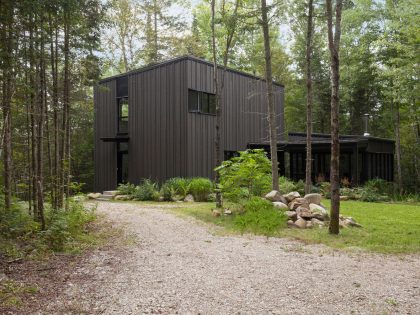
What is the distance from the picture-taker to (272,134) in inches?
430

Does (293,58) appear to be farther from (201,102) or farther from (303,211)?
(303,211)

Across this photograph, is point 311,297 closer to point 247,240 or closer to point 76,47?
point 247,240

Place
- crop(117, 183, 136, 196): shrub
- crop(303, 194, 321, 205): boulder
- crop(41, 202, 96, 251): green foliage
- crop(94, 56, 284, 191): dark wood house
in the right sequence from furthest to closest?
1. crop(94, 56, 284, 191): dark wood house
2. crop(117, 183, 136, 196): shrub
3. crop(303, 194, 321, 205): boulder
4. crop(41, 202, 96, 251): green foliage

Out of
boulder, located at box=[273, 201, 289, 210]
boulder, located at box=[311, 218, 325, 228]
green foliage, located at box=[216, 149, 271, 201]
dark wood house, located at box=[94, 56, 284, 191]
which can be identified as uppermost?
dark wood house, located at box=[94, 56, 284, 191]

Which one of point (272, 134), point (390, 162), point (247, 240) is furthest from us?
point (390, 162)

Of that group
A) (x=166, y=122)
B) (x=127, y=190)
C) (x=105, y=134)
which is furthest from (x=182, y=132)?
(x=105, y=134)

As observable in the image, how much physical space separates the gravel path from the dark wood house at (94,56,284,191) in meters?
9.29

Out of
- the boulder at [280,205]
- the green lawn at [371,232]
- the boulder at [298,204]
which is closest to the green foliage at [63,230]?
the green lawn at [371,232]

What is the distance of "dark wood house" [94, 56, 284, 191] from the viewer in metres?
16.4

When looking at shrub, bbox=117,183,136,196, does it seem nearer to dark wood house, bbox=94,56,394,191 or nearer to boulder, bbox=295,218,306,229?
dark wood house, bbox=94,56,394,191

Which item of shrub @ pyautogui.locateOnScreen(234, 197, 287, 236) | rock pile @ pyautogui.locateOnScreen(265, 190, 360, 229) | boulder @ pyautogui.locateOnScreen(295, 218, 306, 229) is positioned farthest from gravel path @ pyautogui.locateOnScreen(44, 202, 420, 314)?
rock pile @ pyautogui.locateOnScreen(265, 190, 360, 229)

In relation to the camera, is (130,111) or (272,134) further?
(130,111)

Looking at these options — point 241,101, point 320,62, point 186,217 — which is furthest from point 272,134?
point 320,62

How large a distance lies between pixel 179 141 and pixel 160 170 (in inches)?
62.9
